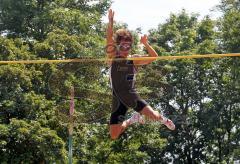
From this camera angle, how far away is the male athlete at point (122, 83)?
699cm

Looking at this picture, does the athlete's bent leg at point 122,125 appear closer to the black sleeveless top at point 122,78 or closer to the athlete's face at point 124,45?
the black sleeveless top at point 122,78

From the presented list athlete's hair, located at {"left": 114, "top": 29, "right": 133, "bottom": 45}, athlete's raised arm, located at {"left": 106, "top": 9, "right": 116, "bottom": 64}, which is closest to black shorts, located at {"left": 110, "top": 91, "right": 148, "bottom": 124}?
athlete's raised arm, located at {"left": 106, "top": 9, "right": 116, "bottom": 64}

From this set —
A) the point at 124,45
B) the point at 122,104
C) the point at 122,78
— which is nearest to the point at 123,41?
the point at 124,45

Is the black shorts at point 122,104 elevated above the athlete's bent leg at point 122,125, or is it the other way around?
the black shorts at point 122,104

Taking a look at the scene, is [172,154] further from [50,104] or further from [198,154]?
[50,104]

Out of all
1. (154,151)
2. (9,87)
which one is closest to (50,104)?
(9,87)

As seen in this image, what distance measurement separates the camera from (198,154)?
95.5ft

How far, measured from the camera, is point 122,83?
23.1 ft

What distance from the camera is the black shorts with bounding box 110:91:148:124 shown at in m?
7.05

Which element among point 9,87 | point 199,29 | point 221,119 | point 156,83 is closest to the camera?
point 156,83

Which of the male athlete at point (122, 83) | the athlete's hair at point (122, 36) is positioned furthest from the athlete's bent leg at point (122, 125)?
the athlete's hair at point (122, 36)

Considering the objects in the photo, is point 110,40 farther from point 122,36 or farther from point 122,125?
point 122,125

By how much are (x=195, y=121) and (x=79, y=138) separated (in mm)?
8859

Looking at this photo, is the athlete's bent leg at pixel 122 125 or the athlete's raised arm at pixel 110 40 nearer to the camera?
the athlete's raised arm at pixel 110 40
